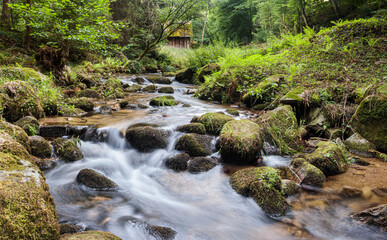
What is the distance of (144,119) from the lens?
6.42 meters

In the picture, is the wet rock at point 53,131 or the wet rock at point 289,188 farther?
the wet rock at point 53,131

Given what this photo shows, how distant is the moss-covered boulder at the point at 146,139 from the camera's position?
494 centimetres

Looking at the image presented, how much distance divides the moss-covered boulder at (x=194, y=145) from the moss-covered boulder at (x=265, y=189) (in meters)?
1.25

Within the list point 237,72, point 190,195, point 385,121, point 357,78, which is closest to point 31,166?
point 190,195

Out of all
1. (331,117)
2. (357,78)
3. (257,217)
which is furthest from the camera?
(357,78)

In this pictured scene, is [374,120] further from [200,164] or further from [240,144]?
[200,164]

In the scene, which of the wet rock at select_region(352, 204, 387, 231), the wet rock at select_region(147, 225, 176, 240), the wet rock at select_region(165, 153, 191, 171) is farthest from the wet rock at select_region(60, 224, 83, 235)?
the wet rock at select_region(352, 204, 387, 231)

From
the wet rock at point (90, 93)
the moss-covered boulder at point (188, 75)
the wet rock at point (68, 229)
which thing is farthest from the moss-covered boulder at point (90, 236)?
the moss-covered boulder at point (188, 75)

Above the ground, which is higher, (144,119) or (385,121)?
(385,121)

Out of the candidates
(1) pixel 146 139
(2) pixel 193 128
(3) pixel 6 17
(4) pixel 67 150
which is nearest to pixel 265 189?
(2) pixel 193 128

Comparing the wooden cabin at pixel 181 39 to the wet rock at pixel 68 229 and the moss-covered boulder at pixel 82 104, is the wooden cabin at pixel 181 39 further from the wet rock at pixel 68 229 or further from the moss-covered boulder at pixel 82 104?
the wet rock at pixel 68 229

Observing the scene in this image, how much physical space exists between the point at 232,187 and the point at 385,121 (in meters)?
3.35

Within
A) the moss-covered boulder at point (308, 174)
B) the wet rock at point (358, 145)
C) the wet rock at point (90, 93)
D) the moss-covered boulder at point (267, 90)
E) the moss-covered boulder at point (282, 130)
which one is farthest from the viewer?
the wet rock at point (90, 93)

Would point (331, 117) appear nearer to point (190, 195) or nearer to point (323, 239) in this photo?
point (323, 239)
